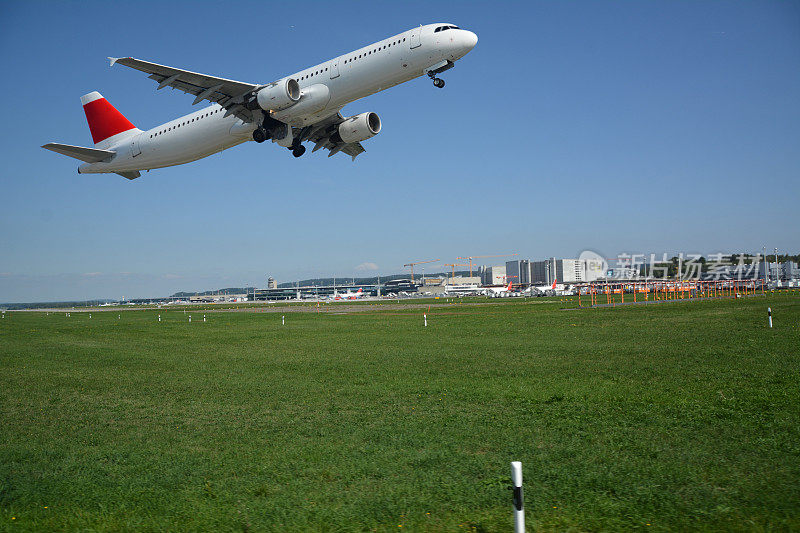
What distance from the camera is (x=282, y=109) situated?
2461cm

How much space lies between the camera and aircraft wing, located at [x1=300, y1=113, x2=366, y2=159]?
93.8ft

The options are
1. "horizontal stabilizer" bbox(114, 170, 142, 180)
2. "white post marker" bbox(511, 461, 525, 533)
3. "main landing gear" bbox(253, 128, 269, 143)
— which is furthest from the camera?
"horizontal stabilizer" bbox(114, 170, 142, 180)

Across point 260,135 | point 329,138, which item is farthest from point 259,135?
point 329,138

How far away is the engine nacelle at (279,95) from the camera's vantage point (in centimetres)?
2353

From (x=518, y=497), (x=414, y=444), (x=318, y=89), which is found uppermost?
(x=318, y=89)

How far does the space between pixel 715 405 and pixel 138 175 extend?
30693mm

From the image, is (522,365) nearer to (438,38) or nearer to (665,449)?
(665,449)

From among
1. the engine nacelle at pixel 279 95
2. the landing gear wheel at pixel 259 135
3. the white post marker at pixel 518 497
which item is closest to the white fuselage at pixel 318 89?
the landing gear wheel at pixel 259 135

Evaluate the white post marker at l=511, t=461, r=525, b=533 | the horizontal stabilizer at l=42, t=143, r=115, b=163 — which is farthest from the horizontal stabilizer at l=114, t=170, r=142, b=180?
the white post marker at l=511, t=461, r=525, b=533

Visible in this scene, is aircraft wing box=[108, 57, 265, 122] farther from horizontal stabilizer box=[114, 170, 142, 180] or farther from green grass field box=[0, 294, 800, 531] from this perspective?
green grass field box=[0, 294, 800, 531]

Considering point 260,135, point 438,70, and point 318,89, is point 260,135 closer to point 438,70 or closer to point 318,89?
point 318,89

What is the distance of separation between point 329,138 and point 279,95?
6075 millimetres

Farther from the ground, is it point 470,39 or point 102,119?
point 102,119

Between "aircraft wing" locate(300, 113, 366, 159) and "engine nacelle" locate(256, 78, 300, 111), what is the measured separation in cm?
380
